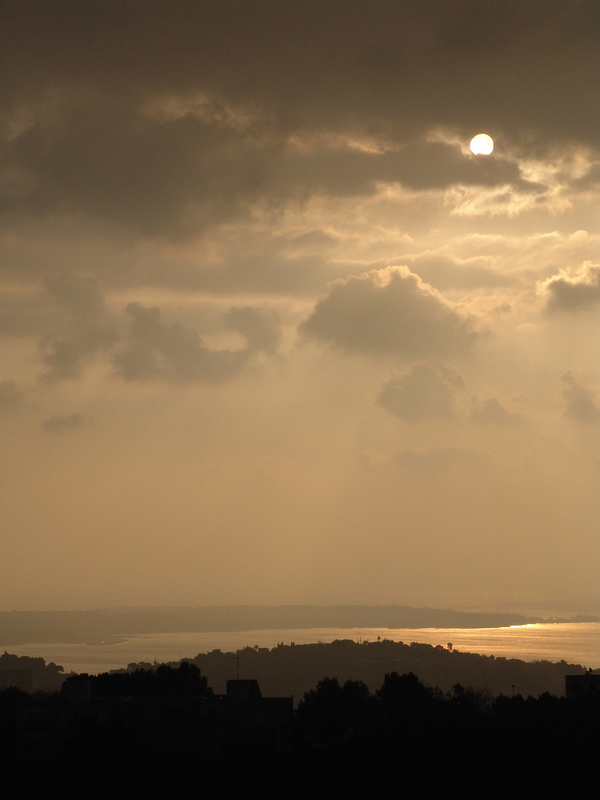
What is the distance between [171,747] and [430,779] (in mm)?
23457

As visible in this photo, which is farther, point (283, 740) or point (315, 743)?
point (283, 740)

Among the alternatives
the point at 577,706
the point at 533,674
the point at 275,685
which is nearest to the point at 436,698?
the point at 577,706

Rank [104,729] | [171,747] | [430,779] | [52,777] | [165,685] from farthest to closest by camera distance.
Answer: [165,685] → [171,747] → [104,729] → [52,777] → [430,779]

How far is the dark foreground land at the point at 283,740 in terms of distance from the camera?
5506 cm

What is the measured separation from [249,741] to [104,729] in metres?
9.41

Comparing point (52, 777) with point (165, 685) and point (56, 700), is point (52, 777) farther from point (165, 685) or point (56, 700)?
point (165, 685)

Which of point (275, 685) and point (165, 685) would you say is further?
point (275, 685)

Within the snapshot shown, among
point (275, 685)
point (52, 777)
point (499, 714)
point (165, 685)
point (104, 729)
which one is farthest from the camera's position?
point (275, 685)

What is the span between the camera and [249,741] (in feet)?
223

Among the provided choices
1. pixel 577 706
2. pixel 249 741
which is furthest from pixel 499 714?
pixel 249 741

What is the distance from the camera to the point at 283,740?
76.0m

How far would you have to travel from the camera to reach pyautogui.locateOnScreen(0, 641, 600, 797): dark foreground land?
5506 cm

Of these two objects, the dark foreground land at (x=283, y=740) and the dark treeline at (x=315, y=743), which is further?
the dark treeline at (x=315, y=743)

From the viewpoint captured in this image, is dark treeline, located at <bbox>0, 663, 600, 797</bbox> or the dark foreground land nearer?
the dark foreground land
